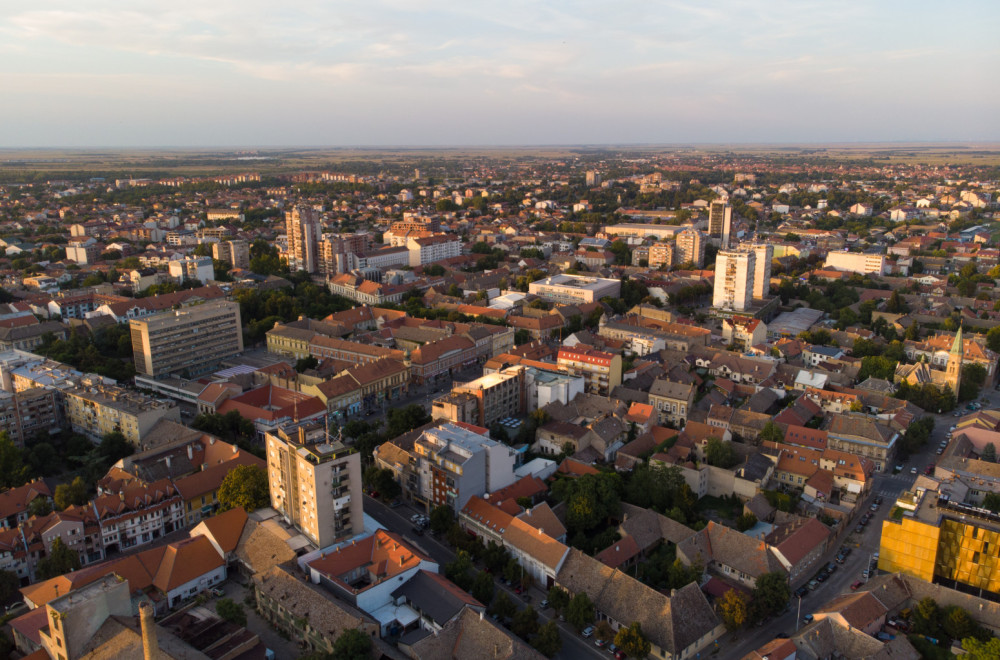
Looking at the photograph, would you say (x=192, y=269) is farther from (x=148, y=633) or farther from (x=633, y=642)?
(x=633, y=642)

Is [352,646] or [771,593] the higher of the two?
[352,646]

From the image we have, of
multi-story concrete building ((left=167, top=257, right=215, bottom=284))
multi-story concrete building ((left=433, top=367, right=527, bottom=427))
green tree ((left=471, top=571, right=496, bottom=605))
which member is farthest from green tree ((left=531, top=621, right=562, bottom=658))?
multi-story concrete building ((left=167, top=257, right=215, bottom=284))

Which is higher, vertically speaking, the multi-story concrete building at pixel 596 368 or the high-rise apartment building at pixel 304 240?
the high-rise apartment building at pixel 304 240

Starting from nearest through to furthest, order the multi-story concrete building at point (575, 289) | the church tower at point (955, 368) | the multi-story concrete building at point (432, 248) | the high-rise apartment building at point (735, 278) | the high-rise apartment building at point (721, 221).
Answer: the church tower at point (955, 368) → the high-rise apartment building at point (735, 278) → the multi-story concrete building at point (575, 289) → the multi-story concrete building at point (432, 248) → the high-rise apartment building at point (721, 221)

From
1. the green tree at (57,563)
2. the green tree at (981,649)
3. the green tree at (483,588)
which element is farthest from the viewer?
the green tree at (57,563)

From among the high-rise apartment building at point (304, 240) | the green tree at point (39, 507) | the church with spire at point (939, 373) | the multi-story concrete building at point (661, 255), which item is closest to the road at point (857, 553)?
the church with spire at point (939, 373)

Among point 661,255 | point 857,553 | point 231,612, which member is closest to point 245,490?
point 231,612

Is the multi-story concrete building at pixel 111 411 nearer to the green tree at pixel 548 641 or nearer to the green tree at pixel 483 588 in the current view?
the green tree at pixel 483 588

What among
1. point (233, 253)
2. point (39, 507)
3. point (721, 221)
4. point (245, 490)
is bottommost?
point (39, 507)
